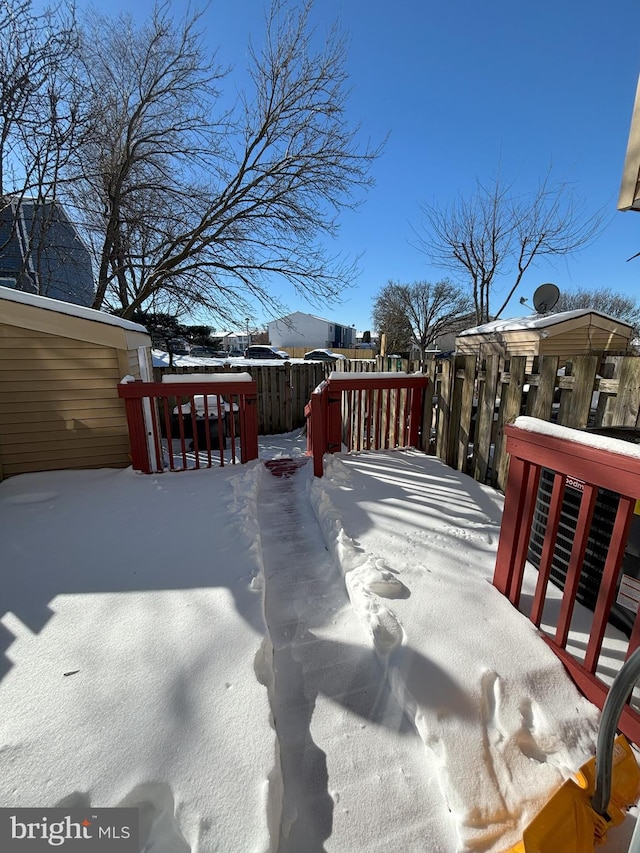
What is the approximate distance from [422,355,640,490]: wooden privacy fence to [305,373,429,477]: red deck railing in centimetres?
26

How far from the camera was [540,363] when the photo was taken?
311cm

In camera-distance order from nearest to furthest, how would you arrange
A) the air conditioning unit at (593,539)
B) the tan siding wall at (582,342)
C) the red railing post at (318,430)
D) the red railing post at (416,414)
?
the air conditioning unit at (593,539)
the red railing post at (318,430)
the red railing post at (416,414)
the tan siding wall at (582,342)

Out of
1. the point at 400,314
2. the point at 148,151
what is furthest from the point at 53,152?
the point at 400,314

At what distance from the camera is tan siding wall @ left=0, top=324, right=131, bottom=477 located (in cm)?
416

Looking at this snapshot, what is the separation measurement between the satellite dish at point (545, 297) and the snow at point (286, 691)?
8.85 m

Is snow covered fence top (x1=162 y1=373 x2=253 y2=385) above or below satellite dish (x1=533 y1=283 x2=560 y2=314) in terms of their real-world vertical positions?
→ below

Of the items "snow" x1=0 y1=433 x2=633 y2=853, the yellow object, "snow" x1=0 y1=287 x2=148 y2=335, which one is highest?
"snow" x1=0 y1=287 x2=148 y2=335

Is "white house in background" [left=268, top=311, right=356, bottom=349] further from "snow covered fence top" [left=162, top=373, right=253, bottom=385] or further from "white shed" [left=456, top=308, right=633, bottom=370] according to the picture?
"snow covered fence top" [left=162, top=373, right=253, bottom=385]

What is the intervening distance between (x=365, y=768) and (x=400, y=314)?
2669 centimetres

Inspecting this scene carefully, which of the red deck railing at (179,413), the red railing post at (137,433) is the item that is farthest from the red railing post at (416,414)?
the red railing post at (137,433)

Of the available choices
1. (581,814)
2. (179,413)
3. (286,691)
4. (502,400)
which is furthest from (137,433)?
(581,814)

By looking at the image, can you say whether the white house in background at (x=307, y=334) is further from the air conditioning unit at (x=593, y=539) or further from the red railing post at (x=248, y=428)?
the air conditioning unit at (x=593, y=539)

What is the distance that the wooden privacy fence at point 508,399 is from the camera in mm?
2525

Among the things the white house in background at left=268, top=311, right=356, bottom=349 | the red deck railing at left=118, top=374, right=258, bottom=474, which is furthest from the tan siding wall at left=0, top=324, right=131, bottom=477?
the white house in background at left=268, top=311, right=356, bottom=349
